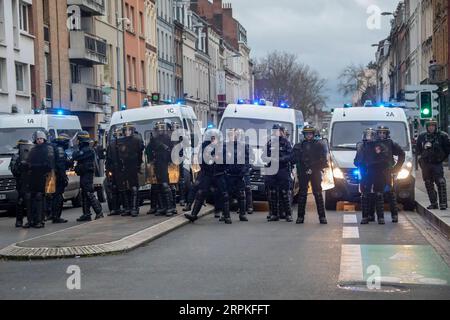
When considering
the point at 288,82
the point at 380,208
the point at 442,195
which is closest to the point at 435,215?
the point at 380,208

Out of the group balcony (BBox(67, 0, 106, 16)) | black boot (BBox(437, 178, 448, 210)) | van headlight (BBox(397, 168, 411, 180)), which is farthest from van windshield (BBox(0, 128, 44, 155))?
balcony (BBox(67, 0, 106, 16))

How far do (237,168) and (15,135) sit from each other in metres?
7.61

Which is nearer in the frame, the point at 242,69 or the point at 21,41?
the point at 21,41

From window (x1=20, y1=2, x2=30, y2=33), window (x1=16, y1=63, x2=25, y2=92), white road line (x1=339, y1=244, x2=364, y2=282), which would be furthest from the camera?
window (x1=20, y1=2, x2=30, y2=33)

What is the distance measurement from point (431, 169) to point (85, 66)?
34902 millimetres

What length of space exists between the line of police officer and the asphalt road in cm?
331

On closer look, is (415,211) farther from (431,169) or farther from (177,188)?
(177,188)

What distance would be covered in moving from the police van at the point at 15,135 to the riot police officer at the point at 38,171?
14.2 ft

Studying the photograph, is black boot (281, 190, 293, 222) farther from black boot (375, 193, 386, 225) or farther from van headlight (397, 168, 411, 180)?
van headlight (397, 168, 411, 180)

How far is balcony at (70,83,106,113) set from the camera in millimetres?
47438

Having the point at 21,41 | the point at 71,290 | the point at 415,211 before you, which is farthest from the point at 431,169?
the point at 21,41

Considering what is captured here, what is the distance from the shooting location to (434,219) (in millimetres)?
16969

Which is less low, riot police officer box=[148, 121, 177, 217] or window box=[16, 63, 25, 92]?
window box=[16, 63, 25, 92]

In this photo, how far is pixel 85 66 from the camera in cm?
5050
